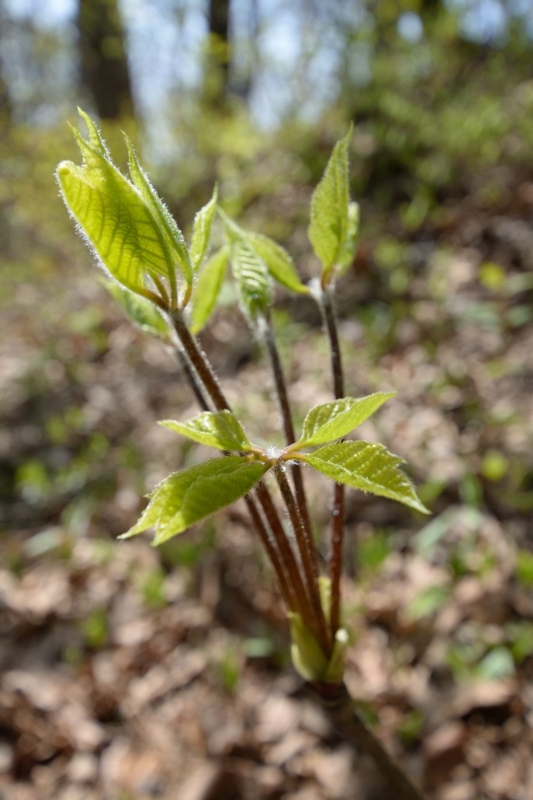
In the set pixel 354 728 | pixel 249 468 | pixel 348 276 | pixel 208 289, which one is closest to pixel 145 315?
pixel 208 289

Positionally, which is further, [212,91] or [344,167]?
[212,91]

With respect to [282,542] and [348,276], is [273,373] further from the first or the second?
[348,276]

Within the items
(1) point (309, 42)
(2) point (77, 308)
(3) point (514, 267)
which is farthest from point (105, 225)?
(1) point (309, 42)

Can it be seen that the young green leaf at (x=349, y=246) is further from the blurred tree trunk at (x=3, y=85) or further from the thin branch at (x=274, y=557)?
the blurred tree trunk at (x=3, y=85)

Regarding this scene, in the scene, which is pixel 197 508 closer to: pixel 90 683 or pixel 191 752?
pixel 191 752

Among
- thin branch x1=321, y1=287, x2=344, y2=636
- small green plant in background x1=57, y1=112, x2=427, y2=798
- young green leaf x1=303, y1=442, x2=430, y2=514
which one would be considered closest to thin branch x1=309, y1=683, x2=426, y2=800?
small green plant in background x1=57, y1=112, x2=427, y2=798

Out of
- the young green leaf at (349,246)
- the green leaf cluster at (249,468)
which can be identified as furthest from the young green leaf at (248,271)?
the green leaf cluster at (249,468)
